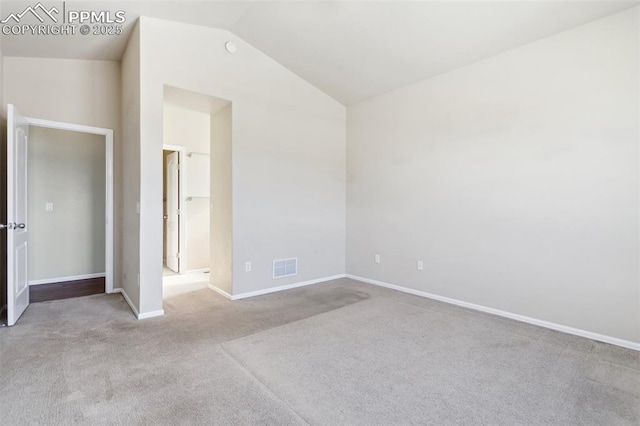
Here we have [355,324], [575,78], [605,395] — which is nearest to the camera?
[605,395]

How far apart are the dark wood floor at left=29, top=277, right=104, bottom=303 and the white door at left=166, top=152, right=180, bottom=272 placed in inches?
43.7

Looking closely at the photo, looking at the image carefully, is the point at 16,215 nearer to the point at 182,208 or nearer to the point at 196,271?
the point at 182,208

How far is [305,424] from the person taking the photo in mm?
1676

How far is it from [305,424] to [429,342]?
4.77 feet

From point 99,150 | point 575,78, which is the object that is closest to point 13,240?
point 99,150

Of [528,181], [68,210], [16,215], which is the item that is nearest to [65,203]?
[68,210]

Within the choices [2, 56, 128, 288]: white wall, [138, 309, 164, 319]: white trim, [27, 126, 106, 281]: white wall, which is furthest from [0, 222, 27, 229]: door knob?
[27, 126, 106, 281]: white wall

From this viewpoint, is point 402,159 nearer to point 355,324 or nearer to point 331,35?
point 331,35

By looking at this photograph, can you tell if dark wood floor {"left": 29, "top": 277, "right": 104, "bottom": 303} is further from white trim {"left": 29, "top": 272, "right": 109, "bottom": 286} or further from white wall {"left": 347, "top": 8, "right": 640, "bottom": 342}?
white wall {"left": 347, "top": 8, "right": 640, "bottom": 342}

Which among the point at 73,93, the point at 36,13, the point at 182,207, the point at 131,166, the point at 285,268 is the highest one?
the point at 36,13

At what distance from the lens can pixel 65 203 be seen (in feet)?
15.7

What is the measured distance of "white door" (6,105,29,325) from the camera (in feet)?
9.36

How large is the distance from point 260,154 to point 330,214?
150 centimetres

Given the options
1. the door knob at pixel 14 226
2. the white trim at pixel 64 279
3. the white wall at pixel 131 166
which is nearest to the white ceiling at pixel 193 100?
the white wall at pixel 131 166
